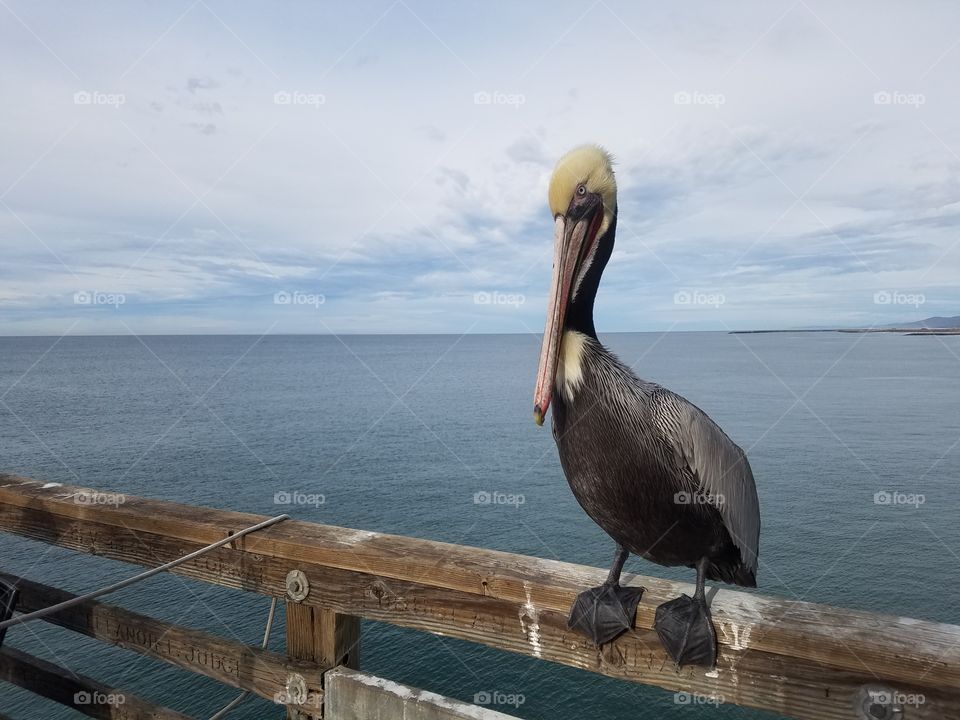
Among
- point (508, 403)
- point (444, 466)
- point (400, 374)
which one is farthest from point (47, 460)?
point (400, 374)

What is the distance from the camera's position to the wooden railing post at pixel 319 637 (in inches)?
88.7

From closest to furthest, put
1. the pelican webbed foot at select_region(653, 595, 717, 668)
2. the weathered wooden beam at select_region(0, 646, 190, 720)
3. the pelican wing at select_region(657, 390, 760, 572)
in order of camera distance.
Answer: the pelican webbed foot at select_region(653, 595, 717, 668), the pelican wing at select_region(657, 390, 760, 572), the weathered wooden beam at select_region(0, 646, 190, 720)

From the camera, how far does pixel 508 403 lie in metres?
39.8

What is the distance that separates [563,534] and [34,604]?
551 inches

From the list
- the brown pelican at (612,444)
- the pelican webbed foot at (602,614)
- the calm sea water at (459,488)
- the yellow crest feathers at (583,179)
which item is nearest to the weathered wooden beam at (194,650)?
the pelican webbed foot at (602,614)

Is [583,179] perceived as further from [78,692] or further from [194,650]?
[78,692]

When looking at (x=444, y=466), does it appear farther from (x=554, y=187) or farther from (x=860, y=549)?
(x=554, y=187)

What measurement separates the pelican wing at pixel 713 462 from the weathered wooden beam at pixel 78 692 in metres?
2.36

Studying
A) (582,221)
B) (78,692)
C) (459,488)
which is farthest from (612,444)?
(459,488)

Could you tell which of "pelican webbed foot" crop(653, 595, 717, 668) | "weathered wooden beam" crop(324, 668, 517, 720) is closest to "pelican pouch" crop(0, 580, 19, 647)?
"weathered wooden beam" crop(324, 668, 517, 720)

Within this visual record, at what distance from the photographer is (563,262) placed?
1.86 meters

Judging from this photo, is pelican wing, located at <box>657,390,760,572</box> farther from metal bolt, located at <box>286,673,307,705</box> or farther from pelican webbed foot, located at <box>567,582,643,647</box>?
metal bolt, located at <box>286,673,307,705</box>

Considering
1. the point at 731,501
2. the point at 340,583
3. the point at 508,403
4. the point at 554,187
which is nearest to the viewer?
the point at 554,187

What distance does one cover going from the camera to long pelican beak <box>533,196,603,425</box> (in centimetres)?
166
